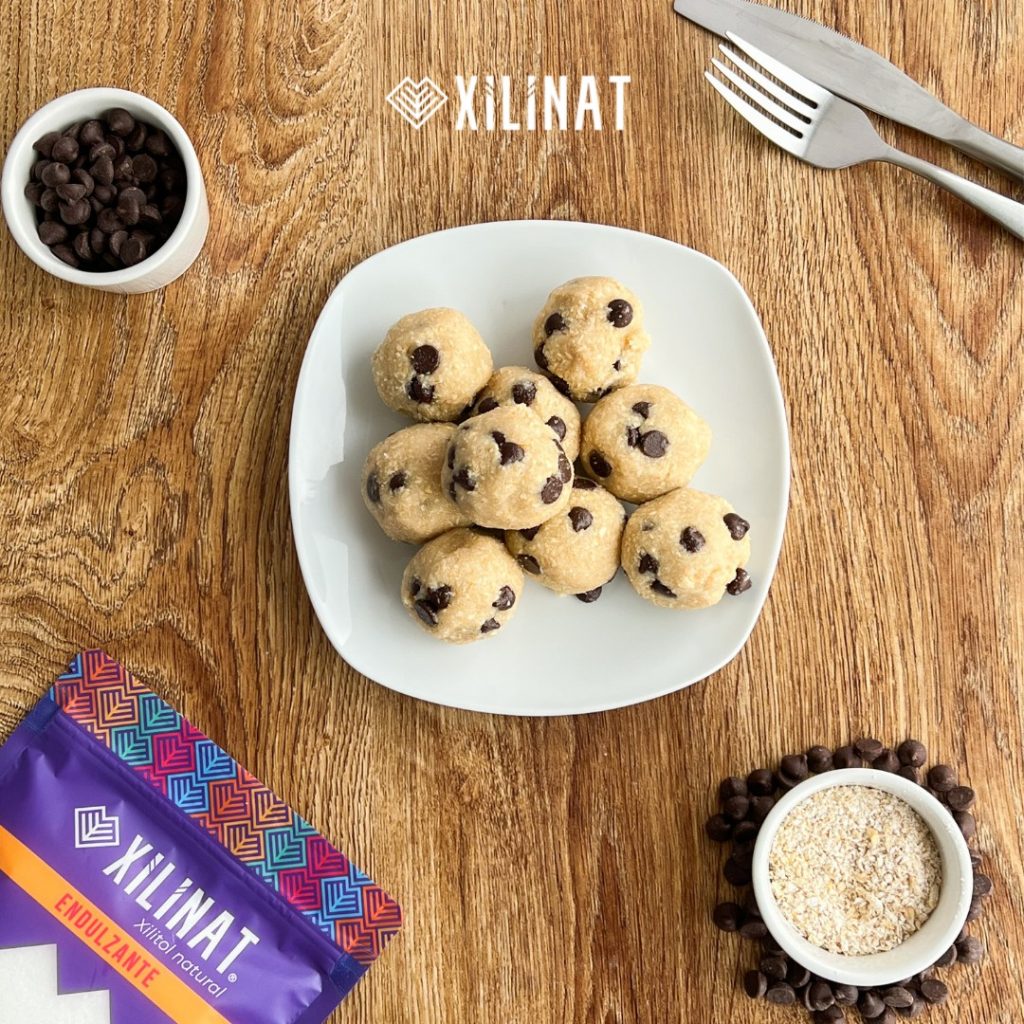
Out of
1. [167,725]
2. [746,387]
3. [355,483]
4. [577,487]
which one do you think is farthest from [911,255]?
[167,725]

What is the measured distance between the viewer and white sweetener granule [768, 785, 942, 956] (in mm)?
1288

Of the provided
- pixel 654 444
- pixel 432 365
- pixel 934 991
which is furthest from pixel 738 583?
pixel 934 991

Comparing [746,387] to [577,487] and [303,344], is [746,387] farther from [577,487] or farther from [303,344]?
[303,344]

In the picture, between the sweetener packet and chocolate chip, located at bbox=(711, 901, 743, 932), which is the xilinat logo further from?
chocolate chip, located at bbox=(711, 901, 743, 932)

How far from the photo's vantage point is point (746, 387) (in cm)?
132

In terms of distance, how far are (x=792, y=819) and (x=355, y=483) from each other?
0.70m

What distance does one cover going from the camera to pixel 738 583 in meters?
1.26

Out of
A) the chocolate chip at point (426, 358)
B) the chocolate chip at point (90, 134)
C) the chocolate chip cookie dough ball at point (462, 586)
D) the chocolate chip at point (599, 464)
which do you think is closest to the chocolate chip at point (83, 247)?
the chocolate chip at point (90, 134)

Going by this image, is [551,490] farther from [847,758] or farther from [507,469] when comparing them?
[847,758]

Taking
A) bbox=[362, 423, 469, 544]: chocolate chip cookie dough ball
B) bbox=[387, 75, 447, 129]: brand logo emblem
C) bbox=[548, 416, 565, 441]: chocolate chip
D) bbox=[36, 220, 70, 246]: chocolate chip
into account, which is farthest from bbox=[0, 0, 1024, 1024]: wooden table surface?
bbox=[548, 416, 565, 441]: chocolate chip

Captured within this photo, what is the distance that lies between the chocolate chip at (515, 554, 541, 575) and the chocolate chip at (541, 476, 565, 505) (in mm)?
105

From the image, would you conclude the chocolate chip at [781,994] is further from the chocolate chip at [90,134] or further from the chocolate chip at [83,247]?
the chocolate chip at [90,134]

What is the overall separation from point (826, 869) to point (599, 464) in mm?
588

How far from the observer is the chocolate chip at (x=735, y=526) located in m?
1.23
